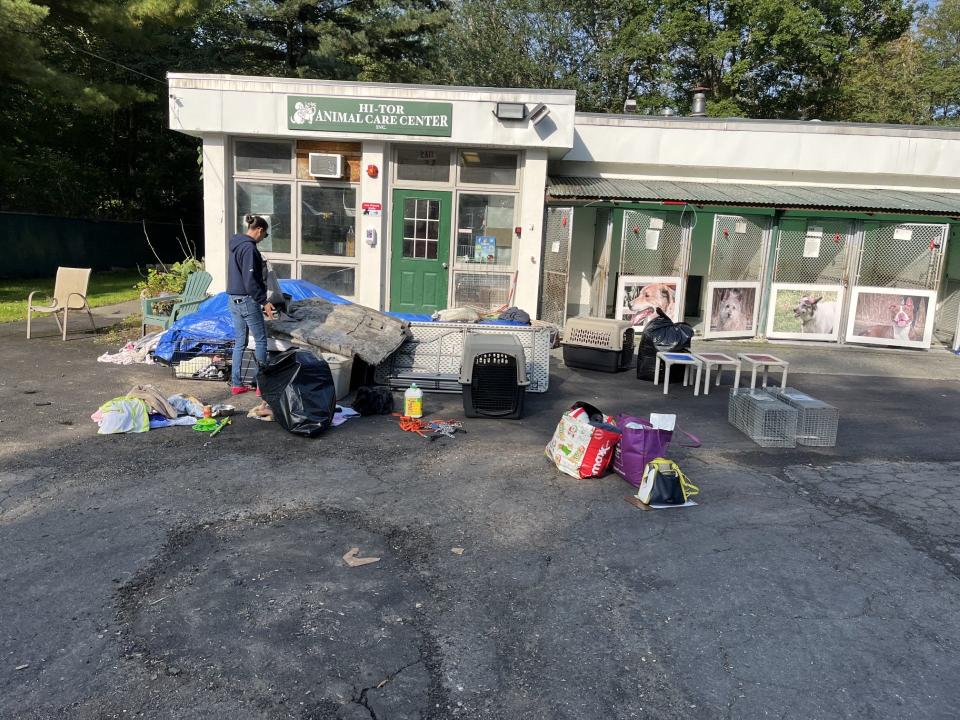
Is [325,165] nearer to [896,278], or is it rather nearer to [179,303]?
[179,303]

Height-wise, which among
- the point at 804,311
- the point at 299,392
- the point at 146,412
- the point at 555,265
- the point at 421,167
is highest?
the point at 421,167

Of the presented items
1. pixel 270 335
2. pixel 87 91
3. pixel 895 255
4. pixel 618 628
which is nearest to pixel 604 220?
pixel 895 255

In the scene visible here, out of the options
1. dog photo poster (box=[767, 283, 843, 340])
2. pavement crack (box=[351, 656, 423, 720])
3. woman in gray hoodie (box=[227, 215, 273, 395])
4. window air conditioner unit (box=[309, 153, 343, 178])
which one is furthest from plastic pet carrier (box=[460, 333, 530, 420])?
dog photo poster (box=[767, 283, 843, 340])

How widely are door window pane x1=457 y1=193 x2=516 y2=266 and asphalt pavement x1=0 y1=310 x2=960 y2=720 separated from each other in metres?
6.62

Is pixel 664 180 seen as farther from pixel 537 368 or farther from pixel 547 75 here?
pixel 547 75

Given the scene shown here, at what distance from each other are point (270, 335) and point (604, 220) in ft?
24.3

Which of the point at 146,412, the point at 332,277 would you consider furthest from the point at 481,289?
the point at 146,412

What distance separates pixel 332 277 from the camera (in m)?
12.8

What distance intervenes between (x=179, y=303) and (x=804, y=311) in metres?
10.7

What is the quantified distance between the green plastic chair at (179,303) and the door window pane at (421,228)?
12.3 feet

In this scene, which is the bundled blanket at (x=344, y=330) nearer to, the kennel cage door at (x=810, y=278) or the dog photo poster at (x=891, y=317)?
the kennel cage door at (x=810, y=278)

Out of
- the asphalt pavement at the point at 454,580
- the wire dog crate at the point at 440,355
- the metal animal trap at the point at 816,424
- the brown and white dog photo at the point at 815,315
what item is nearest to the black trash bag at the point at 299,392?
the asphalt pavement at the point at 454,580

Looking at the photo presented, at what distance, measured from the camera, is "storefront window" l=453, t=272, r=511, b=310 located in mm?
12766

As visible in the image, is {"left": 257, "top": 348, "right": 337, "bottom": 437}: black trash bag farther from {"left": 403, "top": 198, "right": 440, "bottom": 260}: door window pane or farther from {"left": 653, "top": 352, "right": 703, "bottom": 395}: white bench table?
{"left": 403, "top": 198, "right": 440, "bottom": 260}: door window pane
